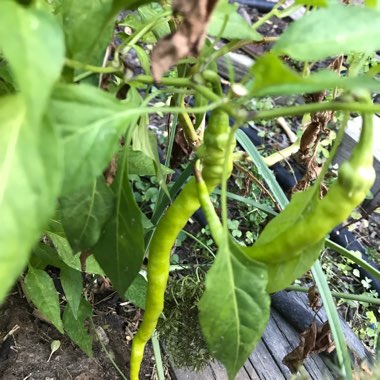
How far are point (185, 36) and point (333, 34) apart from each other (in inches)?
4.6

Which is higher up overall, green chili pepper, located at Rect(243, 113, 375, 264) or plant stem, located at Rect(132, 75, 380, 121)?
plant stem, located at Rect(132, 75, 380, 121)

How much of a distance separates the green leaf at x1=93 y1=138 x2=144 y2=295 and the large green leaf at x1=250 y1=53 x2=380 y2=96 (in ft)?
0.57

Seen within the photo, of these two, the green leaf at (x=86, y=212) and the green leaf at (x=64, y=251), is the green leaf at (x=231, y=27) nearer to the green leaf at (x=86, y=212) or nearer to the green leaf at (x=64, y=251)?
the green leaf at (x=86, y=212)

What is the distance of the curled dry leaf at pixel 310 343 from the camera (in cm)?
89

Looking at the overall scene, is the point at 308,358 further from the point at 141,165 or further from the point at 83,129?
the point at 83,129

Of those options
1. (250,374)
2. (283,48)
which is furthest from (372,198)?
(283,48)

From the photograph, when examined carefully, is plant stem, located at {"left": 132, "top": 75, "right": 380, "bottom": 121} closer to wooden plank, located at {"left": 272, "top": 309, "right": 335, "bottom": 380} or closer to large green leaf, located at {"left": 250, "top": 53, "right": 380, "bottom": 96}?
large green leaf, located at {"left": 250, "top": 53, "right": 380, "bottom": 96}

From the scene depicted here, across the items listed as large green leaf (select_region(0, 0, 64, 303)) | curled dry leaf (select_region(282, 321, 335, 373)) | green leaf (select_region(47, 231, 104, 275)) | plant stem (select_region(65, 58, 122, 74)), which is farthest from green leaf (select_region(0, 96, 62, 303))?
curled dry leaf (select_region(282, 321, 335, 373))

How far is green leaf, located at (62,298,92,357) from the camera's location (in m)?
0.94

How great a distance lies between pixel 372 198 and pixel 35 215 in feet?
4.59

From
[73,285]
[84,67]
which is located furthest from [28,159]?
[73,285]

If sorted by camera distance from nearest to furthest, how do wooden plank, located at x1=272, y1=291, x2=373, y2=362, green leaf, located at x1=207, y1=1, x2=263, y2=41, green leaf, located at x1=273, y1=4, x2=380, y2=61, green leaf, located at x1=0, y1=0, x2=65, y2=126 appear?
green leaf, located at x1=0, y1=0, x2=65, y2=126, green leaf, located at x1=273, y1=4, x2=380, y2=61, green leaf, located at x1=207, y1=1, x2=263, y2=41, wooden plank, located at x1=272, y1=291, x2=373, y2=362

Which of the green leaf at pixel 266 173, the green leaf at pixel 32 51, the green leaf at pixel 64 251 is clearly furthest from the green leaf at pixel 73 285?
the green leaf at pixel 32 51

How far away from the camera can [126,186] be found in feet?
1.78
